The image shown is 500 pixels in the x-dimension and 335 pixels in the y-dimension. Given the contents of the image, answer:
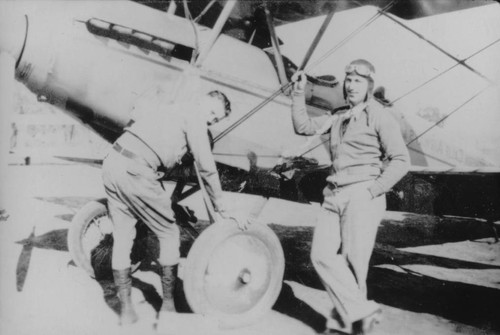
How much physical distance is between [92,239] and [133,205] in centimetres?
84

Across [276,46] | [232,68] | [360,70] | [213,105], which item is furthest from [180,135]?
[276,46]

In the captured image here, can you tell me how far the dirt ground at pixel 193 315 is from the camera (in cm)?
223

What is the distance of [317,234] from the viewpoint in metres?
2.07

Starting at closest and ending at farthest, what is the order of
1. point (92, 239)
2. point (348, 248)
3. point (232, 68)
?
point (348, 248) → point (92, 239) → point (232, 68)

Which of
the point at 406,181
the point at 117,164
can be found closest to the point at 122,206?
the point at 117,164

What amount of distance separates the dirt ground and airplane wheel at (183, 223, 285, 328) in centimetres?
10

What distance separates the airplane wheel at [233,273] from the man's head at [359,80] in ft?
3.08

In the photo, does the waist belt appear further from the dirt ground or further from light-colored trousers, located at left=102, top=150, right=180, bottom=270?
the dirt ground

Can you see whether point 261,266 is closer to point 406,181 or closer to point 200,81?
point 406,181

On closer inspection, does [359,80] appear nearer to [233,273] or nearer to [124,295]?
[233,273]

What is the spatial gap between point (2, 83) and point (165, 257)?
5.78 feet

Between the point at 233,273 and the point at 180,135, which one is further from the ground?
the point at 180,135

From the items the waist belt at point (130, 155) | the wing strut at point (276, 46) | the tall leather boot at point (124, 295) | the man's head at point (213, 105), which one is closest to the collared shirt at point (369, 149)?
the man's head at point (213, 105)

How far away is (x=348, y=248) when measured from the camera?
2018 mm
